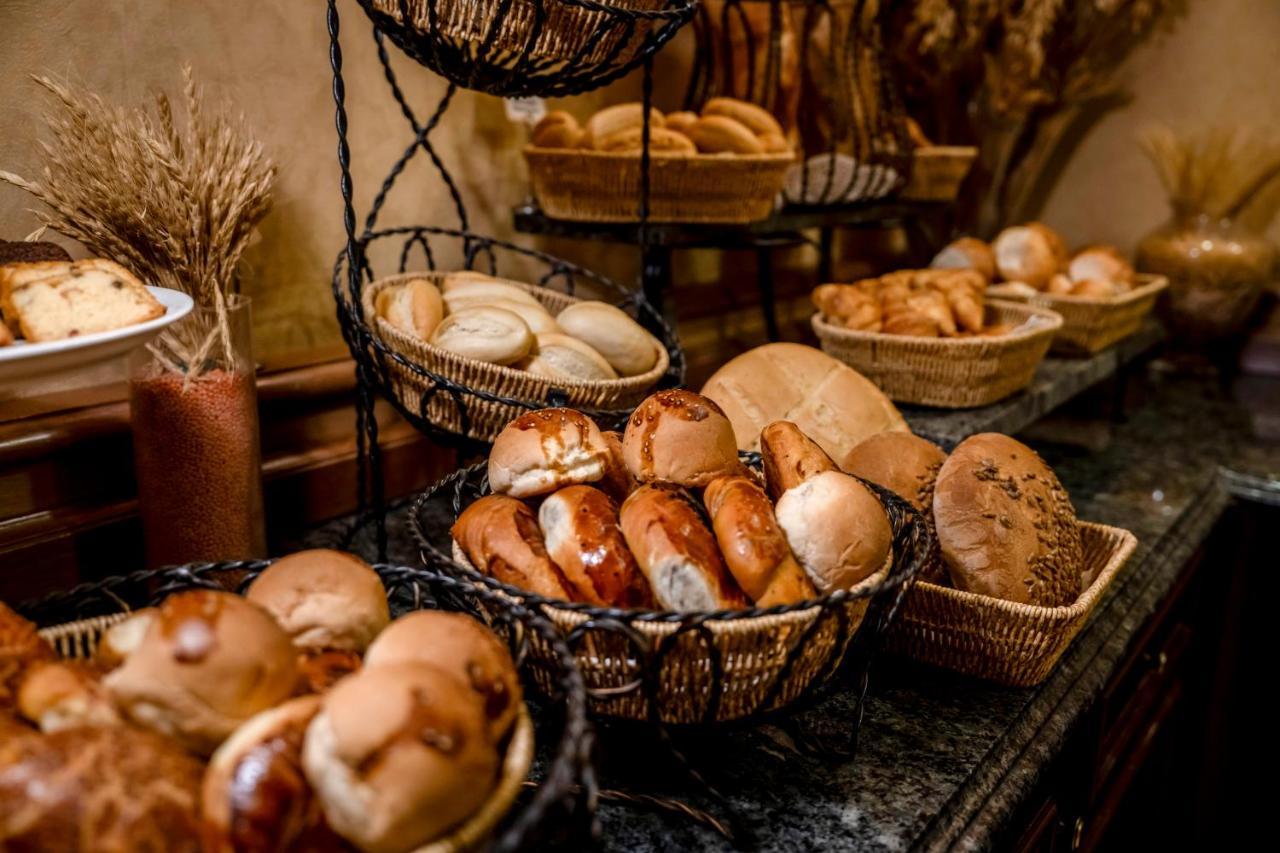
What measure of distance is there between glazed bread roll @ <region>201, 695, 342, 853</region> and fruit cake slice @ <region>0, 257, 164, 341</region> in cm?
29

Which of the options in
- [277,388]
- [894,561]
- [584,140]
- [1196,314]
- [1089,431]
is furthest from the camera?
[1196,314]

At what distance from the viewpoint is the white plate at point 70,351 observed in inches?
21.3

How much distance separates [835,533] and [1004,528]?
307 mm

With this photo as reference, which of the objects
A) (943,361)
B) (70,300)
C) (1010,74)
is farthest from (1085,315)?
(70,300)

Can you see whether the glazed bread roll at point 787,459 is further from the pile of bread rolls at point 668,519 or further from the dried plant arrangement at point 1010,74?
the dried plant arrangement at point 1010,74

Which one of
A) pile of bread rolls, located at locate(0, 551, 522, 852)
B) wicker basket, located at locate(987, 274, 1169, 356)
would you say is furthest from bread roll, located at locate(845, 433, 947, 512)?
wicker basket, located at locate(987, 274, 1169, 356)

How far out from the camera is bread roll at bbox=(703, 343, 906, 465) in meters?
1.25

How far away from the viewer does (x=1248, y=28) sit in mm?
2402

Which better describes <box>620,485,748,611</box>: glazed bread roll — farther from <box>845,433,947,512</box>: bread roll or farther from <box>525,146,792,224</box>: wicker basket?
<box>525,146,792,224</box>: wicker basket

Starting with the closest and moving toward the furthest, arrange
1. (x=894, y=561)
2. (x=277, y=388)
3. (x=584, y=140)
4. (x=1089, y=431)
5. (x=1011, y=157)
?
1. (x=894, y=561)
2. (x=277, y=388)
3. (x=584, y=140)
4. (x=1089, y=431)
5. (x=1011, y=157)

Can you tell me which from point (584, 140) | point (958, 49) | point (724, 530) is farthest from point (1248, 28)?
point (724, 530)

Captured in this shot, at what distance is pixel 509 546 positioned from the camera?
74 centimetres

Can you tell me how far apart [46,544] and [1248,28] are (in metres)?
2.78

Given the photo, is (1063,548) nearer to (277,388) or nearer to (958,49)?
(277,388)
